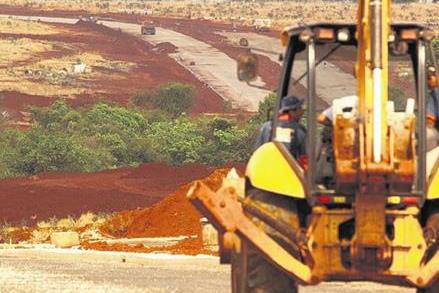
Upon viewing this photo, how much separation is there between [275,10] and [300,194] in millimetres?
144459

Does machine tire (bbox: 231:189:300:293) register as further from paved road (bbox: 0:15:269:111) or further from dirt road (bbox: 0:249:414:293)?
paved road (bbox: 0:15:269:111)

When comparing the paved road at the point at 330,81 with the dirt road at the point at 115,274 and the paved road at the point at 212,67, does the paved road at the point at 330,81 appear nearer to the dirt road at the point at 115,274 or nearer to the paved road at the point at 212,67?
the dirt road at the point at 115,274

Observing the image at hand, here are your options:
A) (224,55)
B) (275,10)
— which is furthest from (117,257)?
(275,10)

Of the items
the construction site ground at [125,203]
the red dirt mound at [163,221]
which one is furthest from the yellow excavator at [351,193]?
the red dirt mound at [163,221]

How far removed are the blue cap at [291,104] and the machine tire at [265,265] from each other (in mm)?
1139

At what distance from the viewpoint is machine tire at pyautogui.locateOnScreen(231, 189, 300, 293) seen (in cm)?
1186

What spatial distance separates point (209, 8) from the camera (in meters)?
159

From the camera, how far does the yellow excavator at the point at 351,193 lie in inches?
434

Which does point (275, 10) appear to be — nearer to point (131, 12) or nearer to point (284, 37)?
point (131, 12)

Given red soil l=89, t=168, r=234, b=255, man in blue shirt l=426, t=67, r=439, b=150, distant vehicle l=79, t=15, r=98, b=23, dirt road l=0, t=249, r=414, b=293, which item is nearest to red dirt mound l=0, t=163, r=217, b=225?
red soil l=89, t=168, r=234, b=255

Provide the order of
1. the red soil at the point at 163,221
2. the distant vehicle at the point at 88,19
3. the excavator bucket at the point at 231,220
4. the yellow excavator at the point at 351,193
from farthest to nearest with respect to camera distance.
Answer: the distant vehicle at the point at 88,19 → the red soil at the point at 163,221 → the excavator bucket at the point at 231,220 → the yellow excavator at the point at 351,193

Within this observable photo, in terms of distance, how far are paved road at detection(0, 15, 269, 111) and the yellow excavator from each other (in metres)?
66.2

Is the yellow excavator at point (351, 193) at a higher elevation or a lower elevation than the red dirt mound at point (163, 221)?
higher

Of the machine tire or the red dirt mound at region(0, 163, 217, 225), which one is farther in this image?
the red dirt mound at region(0, 163, 217, 225)
